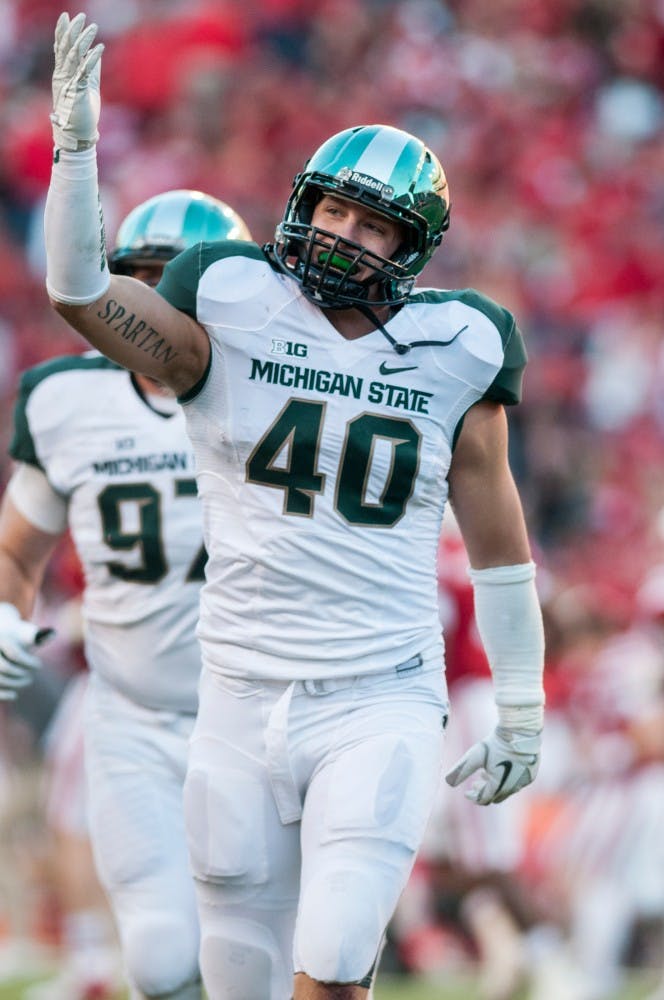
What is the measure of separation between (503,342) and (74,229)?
0.88 m

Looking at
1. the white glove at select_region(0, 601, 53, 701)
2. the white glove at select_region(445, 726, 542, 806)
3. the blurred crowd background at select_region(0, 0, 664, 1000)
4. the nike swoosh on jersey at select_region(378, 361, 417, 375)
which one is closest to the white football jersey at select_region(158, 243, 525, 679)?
the nike swoosh on jersey at select_region(378, 361, 417, 375)

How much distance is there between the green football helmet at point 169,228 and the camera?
4.57m

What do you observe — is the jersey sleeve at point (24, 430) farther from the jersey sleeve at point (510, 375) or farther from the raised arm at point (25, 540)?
the jersey sleeve at point (510, 375)

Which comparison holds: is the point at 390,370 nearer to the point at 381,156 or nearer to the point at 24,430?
the point at 381,156

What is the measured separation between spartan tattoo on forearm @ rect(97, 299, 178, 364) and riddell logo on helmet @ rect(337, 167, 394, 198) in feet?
1.59

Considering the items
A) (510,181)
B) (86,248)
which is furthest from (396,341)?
(510,181)

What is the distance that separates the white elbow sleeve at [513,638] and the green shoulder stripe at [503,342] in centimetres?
38

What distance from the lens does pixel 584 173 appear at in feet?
34.4

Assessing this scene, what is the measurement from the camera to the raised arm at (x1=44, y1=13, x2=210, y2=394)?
3111mm

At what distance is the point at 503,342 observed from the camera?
11.5 feet

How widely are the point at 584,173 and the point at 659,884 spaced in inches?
203

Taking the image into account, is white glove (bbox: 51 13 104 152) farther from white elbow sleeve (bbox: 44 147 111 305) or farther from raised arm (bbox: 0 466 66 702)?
raised arm (bbox: 0 466 66 702)

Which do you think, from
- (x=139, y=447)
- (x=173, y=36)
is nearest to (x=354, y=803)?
(x=139, y=447)

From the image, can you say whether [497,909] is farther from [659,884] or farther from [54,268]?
[54,268]
